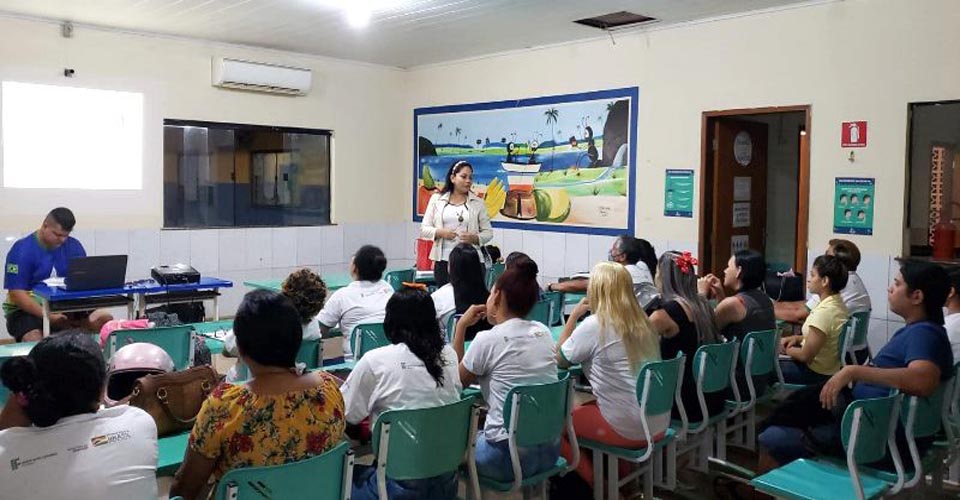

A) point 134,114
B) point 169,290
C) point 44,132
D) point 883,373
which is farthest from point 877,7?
point 44,132

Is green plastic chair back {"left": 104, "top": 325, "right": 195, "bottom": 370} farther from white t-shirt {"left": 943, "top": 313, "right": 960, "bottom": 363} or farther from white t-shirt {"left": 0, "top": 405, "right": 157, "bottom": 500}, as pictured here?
white t-shirt {"left": 943, "top": 313, "right": 960, "bottom": 363}

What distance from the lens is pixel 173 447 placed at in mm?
2336

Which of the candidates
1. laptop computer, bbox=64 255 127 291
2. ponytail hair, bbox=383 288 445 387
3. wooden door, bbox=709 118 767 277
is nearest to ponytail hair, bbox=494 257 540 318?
ponytail hair, bbox=383 288 445 387

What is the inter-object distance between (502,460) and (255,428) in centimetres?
112

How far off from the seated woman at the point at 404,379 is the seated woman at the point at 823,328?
7.29ft

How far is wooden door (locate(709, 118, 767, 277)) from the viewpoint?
654 cm

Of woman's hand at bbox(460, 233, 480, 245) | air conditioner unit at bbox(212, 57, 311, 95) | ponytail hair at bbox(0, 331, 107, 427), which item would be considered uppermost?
air conditioner unit at bbox(212, 57, 311, 95)

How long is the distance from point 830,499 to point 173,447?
209 cm

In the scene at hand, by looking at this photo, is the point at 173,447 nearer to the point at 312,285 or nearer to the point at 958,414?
the point at 312,285

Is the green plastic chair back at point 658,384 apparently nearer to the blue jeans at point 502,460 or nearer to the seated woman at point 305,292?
the blue jeans at point 502,460

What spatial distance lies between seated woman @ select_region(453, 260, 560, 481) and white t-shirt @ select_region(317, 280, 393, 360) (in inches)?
50.5

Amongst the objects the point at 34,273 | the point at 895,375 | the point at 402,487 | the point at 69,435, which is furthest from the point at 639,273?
the point at 34,273

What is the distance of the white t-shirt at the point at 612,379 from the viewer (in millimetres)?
3254

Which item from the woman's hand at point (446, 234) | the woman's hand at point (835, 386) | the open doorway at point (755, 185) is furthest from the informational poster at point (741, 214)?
the woman's hand at point (835, 386)
